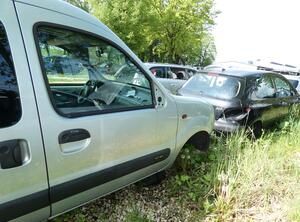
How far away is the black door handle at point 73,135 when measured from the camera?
2.08 metres

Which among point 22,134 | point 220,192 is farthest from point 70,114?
point 220,192

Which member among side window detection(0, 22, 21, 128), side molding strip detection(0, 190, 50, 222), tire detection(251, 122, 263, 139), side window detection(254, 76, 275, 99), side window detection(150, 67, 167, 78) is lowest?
tire detection(251, 122, 263, 139)

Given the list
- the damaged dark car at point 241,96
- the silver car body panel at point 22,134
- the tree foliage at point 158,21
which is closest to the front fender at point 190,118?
the damaged dark car at point 241,96

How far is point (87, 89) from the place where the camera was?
2793 millimetres

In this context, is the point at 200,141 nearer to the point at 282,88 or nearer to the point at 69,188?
the point at 69,188

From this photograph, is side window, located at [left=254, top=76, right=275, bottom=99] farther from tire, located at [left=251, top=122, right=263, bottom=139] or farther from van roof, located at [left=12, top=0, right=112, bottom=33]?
van roof, located at [left=12, top=0, right=112, bottom=33]

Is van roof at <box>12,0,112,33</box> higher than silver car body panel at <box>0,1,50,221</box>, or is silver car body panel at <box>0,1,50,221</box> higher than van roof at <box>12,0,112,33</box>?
van roof at <box>12,0,112,33</box>

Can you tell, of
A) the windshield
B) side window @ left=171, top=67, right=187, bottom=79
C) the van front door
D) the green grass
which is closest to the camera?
the van front door

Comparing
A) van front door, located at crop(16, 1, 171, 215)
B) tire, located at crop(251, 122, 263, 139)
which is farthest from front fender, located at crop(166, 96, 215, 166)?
tire, located at crop(251, 122, 263, 139)

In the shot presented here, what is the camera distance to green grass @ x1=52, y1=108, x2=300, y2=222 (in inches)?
123

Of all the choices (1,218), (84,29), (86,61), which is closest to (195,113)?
(86,61)

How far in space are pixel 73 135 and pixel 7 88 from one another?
556 millimetres

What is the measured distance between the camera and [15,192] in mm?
1877

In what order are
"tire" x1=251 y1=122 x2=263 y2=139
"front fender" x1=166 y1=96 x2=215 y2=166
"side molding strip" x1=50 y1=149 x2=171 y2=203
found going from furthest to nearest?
"tire" x1=251 y1=122 x2=263 y2=139 → "front fender" x1=166 y1=96 x2=215 y2=166 → "side molding strip" x1=50 y1=149 x2=171 y2=203
